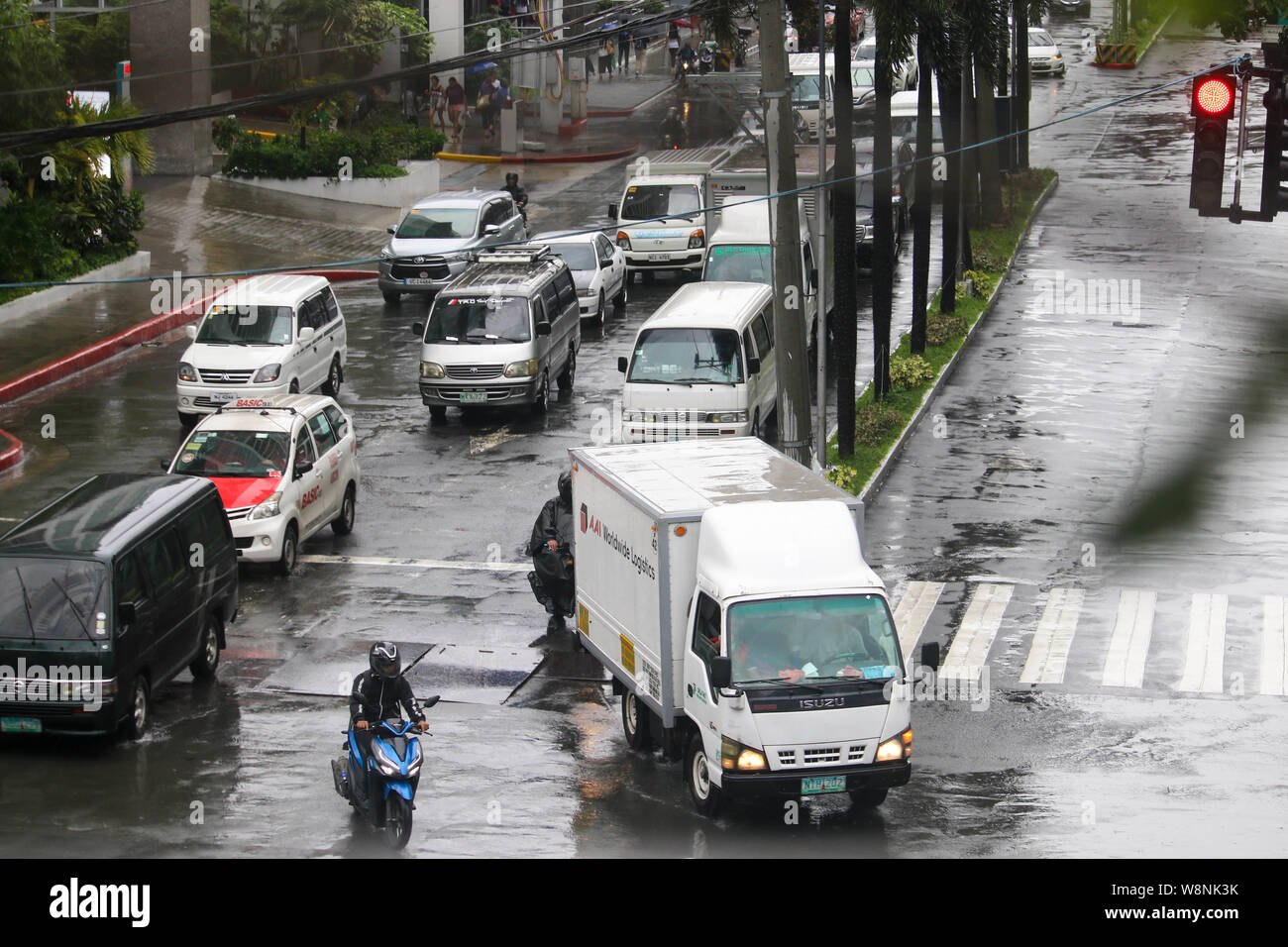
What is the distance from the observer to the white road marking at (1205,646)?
53.5ft

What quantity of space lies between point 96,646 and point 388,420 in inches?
511

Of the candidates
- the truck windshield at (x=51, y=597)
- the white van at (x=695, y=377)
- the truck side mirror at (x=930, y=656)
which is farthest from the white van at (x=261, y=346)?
the truck side mirror at (x=930, y=656)

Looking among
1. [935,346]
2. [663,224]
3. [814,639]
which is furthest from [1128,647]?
[663,224]

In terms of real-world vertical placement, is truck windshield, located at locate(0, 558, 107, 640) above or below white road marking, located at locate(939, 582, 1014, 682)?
above

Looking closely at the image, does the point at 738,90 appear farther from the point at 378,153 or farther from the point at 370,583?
the point at 370,583

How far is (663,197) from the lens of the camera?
37.1 meters

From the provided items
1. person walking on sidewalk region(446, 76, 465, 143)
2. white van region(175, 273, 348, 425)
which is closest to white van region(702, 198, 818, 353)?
white van region(175, 273, 348, 425)

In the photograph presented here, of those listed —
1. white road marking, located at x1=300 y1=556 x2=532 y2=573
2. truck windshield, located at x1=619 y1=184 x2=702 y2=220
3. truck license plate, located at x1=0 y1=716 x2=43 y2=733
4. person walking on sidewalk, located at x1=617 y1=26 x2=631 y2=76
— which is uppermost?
person walking on sidewalk, located at x1=617 y1=26 x2=631 y2=76

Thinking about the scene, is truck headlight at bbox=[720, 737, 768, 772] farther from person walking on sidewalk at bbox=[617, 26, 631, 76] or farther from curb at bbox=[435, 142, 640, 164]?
person walking on sidewalk at bbox=[617, 26, 631, 76]

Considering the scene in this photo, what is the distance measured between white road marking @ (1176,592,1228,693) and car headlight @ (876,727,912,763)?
15.7ft

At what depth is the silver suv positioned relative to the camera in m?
33.9

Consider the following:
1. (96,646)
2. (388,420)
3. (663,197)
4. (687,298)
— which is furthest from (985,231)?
(96,646)

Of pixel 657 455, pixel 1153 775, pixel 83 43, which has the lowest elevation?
pixel 1153 775

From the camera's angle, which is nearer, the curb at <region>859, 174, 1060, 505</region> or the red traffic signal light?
the red traffic signal light
